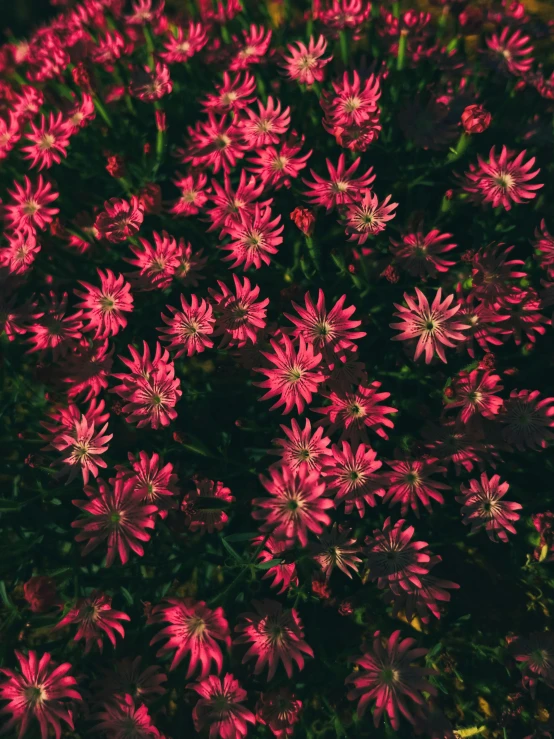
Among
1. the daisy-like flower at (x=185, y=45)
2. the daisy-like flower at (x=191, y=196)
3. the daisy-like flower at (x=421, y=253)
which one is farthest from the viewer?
the daisy-like flower at (x=185, y=45)

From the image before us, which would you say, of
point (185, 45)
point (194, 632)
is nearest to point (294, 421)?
point (194, 632)

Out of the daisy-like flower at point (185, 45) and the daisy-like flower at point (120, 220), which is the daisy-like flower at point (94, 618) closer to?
the daisy-like flower at point (120, 220)

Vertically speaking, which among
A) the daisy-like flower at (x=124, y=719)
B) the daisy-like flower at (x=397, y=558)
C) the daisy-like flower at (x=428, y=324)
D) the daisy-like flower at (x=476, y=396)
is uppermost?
the daisy-like flower at (x=428, y=324)

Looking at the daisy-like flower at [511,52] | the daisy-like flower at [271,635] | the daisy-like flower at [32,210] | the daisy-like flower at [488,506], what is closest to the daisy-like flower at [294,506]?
the daisy-like flower at [271,635]

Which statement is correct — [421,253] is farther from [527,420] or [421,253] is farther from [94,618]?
[94,618]

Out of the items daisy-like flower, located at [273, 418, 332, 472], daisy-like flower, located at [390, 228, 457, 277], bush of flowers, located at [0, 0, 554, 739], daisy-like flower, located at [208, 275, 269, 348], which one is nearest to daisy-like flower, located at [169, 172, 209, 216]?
bush of flowers, located at [0, 0, 554, 739]

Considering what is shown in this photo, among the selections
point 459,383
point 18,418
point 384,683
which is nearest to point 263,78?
point 459,383
